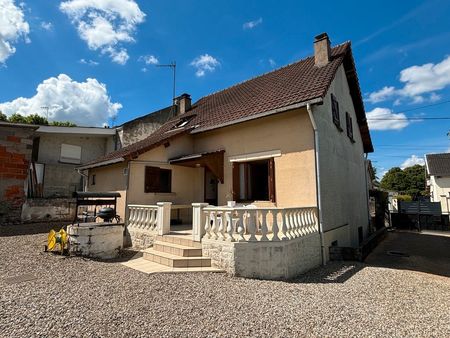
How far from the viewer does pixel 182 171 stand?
11633 millimetres

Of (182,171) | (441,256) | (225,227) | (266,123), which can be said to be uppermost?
(266,123)

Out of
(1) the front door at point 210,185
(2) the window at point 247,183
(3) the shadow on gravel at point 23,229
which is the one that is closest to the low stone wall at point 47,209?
(3) the shadow on gravel at point 23,229

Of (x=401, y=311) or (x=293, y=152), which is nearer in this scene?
(x=401, y=311)

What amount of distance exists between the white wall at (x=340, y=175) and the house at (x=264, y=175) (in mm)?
44

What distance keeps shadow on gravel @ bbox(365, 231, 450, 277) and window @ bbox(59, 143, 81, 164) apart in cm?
1874

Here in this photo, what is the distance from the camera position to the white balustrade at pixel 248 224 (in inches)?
245

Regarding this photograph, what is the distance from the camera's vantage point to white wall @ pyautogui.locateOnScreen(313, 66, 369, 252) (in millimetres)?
8508

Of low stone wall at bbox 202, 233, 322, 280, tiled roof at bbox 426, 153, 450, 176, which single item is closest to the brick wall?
low stone wall at bbox 202, 233, 322, 280

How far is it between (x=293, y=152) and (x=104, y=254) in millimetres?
7043

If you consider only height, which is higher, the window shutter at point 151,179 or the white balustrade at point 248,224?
the window shutter at point 151,179

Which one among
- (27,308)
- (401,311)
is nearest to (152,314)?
(27,308)

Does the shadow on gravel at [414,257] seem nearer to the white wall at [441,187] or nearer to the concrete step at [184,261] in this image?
the concrete step at [184,261]

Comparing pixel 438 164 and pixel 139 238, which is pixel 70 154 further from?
pixel 438 164

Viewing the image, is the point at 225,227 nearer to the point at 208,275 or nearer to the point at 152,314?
the point at 208,275
